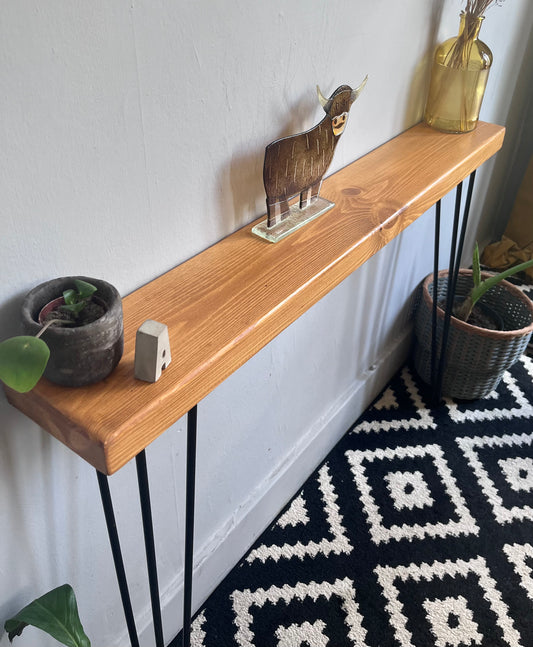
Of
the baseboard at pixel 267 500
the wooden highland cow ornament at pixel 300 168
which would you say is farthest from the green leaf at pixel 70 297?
the baseboard at pixel 267 500

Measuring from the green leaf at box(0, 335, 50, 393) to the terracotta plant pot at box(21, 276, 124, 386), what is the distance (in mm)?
36

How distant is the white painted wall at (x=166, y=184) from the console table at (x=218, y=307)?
49 mm

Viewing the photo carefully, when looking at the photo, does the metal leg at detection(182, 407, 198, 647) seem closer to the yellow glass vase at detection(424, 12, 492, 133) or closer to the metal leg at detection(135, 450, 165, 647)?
the metal leg at detection(135, 450, 165, 647)

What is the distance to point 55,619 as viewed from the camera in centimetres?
66

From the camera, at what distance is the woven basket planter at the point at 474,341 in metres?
1.36

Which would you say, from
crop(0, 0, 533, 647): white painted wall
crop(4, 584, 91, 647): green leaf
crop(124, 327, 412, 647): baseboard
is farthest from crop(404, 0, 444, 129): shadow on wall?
crop(4, 584, 91, 647): green leaf

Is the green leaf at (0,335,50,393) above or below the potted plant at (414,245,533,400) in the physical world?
above

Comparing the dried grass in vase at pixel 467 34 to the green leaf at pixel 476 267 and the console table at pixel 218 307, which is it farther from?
the green leaf at pixel 476 267

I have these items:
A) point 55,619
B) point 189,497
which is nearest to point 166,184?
point 189,497

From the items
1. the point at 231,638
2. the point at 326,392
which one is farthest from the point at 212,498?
the point at 326,392

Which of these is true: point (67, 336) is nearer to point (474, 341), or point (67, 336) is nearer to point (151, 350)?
point (151, 350)

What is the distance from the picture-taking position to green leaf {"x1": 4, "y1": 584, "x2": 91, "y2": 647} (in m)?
0.65

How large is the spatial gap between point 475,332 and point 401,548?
1.71 ft

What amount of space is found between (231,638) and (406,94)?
103 centimetres
